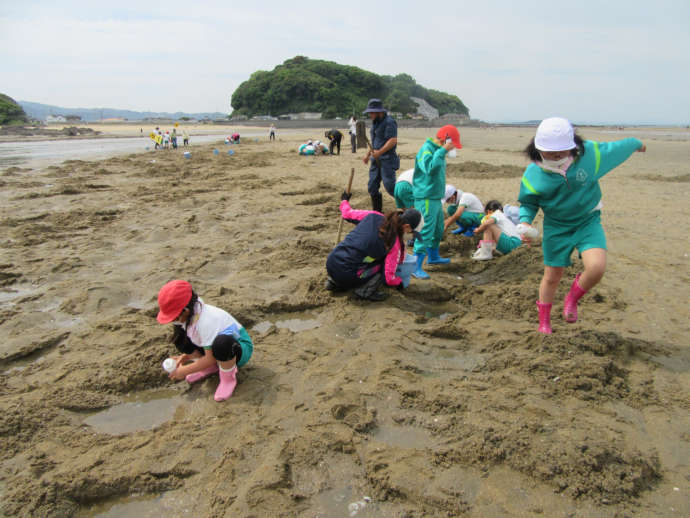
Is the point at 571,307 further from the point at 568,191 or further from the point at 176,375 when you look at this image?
the point at 176,375

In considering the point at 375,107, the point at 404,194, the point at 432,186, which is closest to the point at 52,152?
Answer: the point at 375,107

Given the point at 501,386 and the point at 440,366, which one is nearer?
the point at 501,386

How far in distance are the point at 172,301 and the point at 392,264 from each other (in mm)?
2084

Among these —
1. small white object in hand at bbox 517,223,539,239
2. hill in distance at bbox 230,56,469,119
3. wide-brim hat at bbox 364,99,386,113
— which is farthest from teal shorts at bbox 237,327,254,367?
hill in distance at bbox 230,56,469,119

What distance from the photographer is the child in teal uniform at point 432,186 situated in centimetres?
439

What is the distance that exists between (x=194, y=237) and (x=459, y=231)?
3656mm

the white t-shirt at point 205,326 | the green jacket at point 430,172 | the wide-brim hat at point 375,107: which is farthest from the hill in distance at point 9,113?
the white t-shirt at point 205,326

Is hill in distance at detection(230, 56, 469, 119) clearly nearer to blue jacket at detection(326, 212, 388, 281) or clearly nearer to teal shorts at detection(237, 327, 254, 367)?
blue jacket at detection(326, 212, 388, 281)

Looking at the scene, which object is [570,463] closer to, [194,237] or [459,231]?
[459,231]

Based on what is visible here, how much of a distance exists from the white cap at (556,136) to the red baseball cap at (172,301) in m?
2.43

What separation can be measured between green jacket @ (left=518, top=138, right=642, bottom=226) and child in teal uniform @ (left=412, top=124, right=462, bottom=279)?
1459mm

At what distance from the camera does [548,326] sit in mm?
3266

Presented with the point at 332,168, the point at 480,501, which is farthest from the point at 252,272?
the point at 332,168

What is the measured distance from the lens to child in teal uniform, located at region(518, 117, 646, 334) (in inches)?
111
